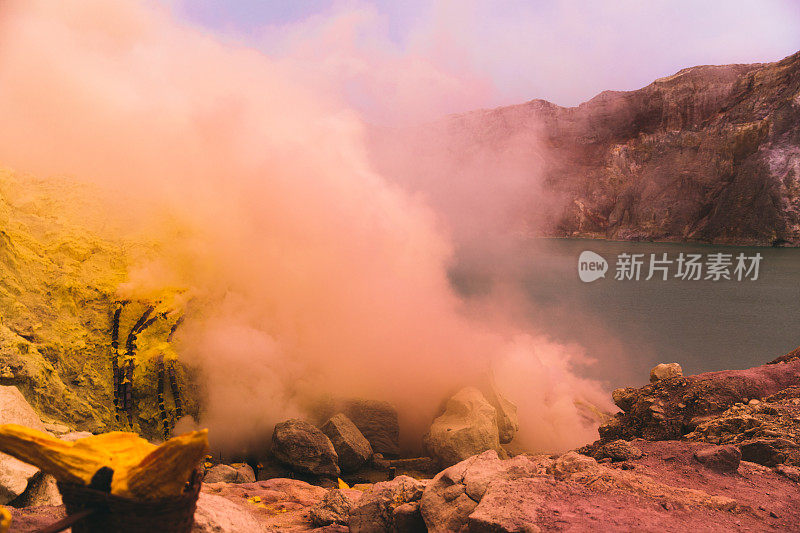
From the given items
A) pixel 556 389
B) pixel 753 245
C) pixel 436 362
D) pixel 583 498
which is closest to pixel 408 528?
pixel 583 498

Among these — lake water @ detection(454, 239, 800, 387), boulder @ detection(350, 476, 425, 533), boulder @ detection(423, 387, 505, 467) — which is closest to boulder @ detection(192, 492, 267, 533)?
boulder @ detection(350, 476, 425, 533)

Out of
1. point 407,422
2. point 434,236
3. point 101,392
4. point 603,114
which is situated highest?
point 603,114

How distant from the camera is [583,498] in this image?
13.1 feet

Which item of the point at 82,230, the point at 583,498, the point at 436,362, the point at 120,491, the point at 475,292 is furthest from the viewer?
the point at 475,292

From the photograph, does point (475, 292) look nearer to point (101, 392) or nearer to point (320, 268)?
point (320, 268)

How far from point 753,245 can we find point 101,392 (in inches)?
3080

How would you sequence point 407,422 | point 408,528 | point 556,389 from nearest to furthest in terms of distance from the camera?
point 408,528 → point 407,422 → point 556,389

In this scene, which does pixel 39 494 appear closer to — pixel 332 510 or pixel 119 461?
pixel 332 510

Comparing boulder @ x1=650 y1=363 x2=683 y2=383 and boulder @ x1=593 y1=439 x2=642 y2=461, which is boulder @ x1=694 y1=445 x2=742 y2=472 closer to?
boulder @ x1=593 y1=439 x2=642 y2=461

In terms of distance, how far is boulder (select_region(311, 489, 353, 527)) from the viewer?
529cm

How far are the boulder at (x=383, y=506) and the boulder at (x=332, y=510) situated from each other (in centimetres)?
28

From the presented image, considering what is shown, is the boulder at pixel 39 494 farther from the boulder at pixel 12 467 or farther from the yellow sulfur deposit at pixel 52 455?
the yellow sulfur deposit at pixel 52 455

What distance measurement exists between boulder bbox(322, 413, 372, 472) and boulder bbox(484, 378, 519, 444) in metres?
3.54

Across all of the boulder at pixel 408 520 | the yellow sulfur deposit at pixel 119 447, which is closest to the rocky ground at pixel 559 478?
the boulder at pixel 408 520
